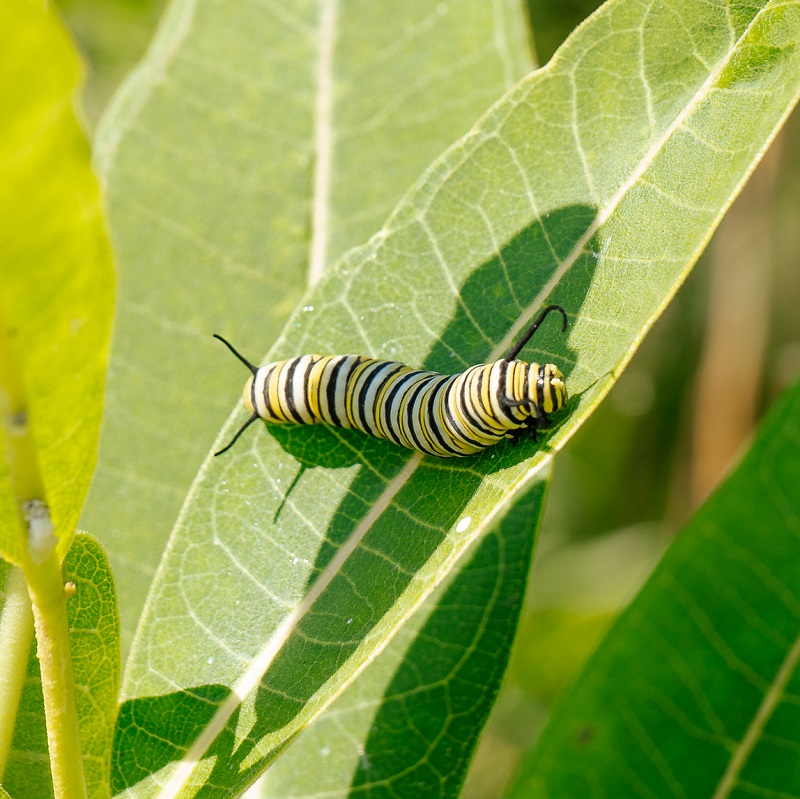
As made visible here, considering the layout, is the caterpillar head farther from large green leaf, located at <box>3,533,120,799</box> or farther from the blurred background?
the blurred background

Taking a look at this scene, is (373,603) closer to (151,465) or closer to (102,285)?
(102,285)

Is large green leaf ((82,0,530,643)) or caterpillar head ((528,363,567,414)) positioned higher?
large green leaf ((82,0,530,643))

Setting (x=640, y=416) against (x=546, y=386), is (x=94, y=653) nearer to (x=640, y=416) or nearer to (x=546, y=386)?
(x=546, y=386)

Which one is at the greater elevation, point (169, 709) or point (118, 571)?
point (118, 571)

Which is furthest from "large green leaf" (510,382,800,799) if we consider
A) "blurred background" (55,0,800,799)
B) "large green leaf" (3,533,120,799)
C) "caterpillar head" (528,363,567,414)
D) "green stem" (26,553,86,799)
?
"blurred background" (55,0,800,799)

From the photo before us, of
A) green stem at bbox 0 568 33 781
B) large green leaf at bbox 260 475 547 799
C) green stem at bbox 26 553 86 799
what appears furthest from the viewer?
large green leaf at bbox 260 475 547 799

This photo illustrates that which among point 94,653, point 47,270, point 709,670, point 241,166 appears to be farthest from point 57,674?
point 241,166

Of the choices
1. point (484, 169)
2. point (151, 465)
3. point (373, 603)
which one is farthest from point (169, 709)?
point (484, 169)
